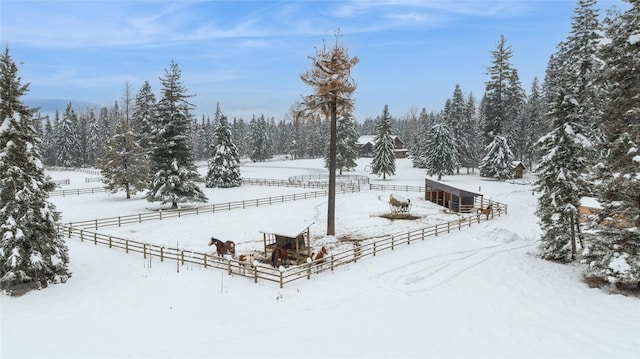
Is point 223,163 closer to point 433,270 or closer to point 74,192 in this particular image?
point 74,192

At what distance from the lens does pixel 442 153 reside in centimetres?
5666

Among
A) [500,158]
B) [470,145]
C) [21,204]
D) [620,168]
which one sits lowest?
[21,204]

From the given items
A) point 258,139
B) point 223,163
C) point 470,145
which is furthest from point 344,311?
point 258,139

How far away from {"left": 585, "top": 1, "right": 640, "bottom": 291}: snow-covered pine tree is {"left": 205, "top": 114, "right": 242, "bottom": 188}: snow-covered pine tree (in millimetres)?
44752

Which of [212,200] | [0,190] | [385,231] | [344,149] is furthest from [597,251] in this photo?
[344,149]

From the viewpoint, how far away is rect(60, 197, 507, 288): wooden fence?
17.2m

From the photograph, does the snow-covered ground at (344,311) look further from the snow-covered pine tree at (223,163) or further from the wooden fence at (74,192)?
the snow-covered pine tree at (223,163)

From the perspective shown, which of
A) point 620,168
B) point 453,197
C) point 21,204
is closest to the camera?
point 620,168

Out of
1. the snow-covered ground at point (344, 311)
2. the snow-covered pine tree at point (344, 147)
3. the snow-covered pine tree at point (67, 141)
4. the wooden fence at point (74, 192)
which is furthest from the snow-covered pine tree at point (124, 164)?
the snow-covered pine tree at point (67, 141)

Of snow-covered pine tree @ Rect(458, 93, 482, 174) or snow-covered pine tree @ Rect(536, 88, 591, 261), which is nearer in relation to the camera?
snow-covered pine tree @ Rect(536, 88, 591, 261)

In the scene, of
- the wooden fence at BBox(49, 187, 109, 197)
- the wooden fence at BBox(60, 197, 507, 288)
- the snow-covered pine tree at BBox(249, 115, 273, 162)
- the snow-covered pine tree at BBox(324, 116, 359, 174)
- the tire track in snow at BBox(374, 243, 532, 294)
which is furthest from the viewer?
the snow-covered pine tree at BBox(249, 115, 273, 162)

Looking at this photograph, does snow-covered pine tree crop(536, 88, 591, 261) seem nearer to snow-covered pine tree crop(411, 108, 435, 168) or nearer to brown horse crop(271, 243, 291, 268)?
brown horse crop(271, 243, 291, 268)

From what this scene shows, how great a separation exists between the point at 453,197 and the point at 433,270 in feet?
62.4


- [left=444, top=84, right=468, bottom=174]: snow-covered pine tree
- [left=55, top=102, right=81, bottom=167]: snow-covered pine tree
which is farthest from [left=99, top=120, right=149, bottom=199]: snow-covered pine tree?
[left=55, top=102, right=81, bottom=167]: snow-covered pine tree
